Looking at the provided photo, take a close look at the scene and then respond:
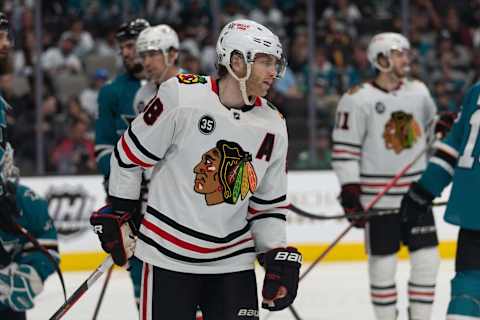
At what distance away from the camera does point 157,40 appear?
13.0 ft

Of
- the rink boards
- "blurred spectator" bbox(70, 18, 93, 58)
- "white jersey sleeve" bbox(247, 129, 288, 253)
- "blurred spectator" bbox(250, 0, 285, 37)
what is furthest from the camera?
"blurred spectator" bbox(250, 0, 285, 37)

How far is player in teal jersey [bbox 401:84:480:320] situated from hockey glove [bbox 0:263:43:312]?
1.23 m

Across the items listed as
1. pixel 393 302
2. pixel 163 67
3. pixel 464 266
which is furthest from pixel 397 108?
pixel 464 266

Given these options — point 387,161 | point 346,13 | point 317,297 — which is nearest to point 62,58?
point 346,13

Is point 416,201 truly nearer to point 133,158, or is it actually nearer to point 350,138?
point 133,158

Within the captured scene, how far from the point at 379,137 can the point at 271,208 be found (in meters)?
1.83

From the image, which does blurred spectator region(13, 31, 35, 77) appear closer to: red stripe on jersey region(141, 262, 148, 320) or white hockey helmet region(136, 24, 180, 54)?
white hockey helmet region(136, 24, 180, 54)

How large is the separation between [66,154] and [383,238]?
3132 mm

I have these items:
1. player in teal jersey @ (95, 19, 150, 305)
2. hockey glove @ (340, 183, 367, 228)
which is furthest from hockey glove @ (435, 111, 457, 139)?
player in teal jersey @ (95, 19, 150, 305)

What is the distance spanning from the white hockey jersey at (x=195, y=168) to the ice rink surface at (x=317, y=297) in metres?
1.88

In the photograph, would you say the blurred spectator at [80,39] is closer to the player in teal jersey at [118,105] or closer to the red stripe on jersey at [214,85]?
the player in teal jersey at [118,105]

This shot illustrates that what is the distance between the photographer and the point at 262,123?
104 inches

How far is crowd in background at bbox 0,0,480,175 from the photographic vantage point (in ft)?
23.5

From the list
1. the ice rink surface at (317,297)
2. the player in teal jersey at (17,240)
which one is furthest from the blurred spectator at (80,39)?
the player in teal jersey at (17,240)
